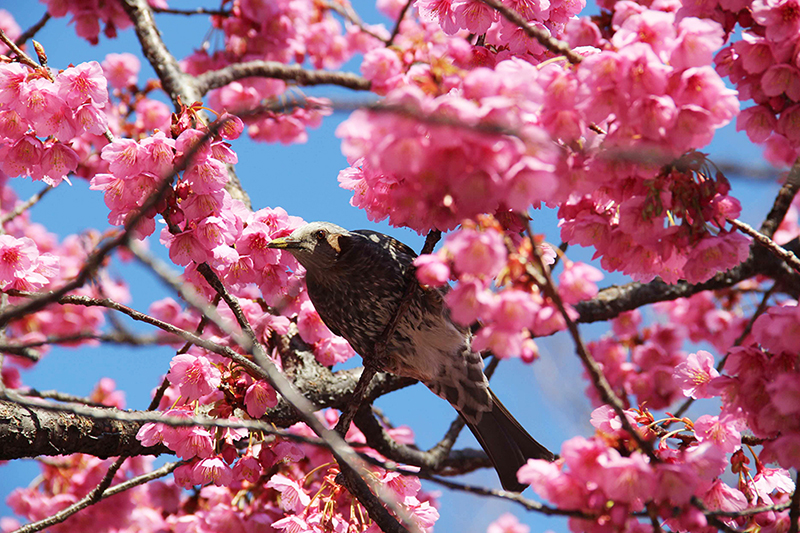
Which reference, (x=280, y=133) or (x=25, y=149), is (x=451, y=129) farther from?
(x=280, y=133)

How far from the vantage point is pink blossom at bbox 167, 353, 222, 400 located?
6.51 ft

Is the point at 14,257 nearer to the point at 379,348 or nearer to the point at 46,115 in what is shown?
the point at 46,115

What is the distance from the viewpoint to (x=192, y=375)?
6.56ft

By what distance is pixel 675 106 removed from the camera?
1223 millimetres

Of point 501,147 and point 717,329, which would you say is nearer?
point 501,147

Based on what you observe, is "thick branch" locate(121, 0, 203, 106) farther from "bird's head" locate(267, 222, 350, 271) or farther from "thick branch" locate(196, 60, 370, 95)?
"bird's head" locate(267, 222, 350, 271)

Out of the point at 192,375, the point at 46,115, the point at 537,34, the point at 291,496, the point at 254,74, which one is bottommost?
the point at 291,496

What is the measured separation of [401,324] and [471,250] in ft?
5.12

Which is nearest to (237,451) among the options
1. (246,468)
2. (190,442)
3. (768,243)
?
(246,468)

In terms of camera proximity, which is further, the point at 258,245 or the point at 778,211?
the point at 778,211

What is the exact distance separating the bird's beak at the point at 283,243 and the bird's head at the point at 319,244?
0.08m

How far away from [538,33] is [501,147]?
1.29 ft

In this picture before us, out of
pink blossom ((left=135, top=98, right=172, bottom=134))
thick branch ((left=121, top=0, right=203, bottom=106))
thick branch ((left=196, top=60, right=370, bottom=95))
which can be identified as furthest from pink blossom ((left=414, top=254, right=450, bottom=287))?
pink blossom ((left=135, top=98, right=172, bottom=134))

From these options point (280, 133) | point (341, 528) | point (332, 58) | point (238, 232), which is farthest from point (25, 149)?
point (332, 58)
